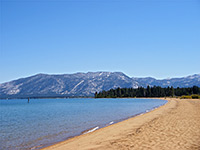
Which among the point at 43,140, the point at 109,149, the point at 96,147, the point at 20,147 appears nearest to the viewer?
the point at 109,149

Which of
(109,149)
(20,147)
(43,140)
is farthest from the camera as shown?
(43,140)

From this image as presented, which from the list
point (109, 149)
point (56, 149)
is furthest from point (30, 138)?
point (109, 149)

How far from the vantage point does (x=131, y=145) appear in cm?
1395

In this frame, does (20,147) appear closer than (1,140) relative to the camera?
Yes

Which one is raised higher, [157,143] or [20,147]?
[157,143]

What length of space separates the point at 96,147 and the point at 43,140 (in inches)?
331

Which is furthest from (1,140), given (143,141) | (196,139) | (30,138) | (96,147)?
(196,139)

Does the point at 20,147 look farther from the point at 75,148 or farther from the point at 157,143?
the point at 157,143

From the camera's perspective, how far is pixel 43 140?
2070 cm

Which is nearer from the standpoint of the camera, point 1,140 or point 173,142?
point 173,142

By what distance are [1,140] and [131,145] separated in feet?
48.4

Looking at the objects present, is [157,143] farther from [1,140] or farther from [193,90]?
[193,90]

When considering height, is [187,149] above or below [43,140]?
above

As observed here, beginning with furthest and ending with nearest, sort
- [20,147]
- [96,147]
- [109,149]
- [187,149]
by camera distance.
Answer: [20,147]
[96,147]
[109,149]
[187,149]
